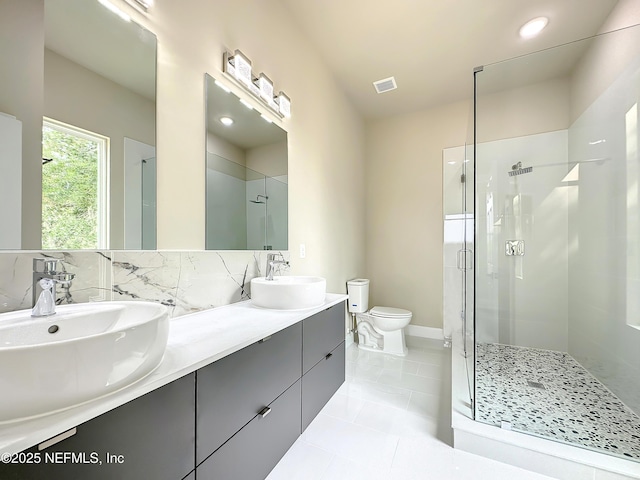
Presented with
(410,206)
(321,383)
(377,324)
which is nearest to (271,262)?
(321,383)

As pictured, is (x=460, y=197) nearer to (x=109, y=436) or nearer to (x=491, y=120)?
(x=491, y=120)

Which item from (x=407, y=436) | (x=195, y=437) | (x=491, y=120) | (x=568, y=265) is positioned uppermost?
(x=491, y=120)

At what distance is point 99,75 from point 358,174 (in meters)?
2.64

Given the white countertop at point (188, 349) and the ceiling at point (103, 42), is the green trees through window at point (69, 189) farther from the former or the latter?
the white countertop at point (188, 349)

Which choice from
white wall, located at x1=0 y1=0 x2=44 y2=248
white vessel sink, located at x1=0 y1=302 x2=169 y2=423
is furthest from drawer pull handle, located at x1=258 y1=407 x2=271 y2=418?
white wall, located at x1=0 y1=0 x2=44 y2=248

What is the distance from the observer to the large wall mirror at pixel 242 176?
145cm

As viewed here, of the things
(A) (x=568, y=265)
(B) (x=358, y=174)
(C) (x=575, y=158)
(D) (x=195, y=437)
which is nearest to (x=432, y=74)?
(B) (x=358, y=174)

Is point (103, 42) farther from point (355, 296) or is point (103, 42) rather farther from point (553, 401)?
point (553, 401)

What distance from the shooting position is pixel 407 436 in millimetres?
1527

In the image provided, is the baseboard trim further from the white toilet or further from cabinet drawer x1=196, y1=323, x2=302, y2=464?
cabinet drawer x1=196, y1=323, x2=302, y2=464

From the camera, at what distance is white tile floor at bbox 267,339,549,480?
1274 mm

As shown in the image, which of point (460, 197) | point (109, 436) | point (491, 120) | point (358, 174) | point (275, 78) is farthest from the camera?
point (358, 174)

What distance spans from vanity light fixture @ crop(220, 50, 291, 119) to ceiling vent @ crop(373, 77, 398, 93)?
1.21m

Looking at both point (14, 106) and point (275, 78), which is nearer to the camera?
point (14, 106)
